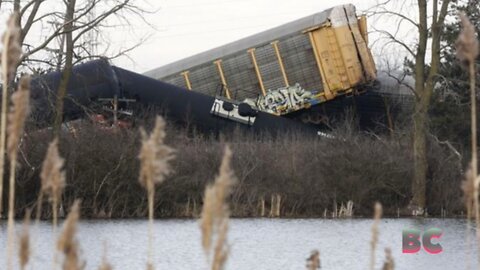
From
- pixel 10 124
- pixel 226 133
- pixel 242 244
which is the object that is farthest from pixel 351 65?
pixel 10 124

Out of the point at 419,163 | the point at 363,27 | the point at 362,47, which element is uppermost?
the point at 363,27

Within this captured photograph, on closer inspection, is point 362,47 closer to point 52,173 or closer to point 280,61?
point 280,61

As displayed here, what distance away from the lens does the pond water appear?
1783 centimetres

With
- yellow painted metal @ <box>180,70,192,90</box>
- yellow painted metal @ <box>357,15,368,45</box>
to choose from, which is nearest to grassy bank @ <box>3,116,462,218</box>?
yellow painted metal @ <box>357,15,368,45</box>

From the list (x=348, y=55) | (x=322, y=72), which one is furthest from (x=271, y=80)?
(x=348, y=55)

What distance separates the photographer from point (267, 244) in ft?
70.8

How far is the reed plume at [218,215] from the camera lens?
5430 mm

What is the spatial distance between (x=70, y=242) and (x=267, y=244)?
52.9ft

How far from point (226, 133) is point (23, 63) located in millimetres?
9523

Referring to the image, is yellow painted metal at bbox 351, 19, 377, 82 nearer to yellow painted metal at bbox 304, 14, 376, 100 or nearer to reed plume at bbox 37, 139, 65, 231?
yellow painted metal at bbox 304, 14, 376, 100

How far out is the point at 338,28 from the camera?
1519 inches

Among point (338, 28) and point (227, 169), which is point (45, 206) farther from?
point (227, 169)
